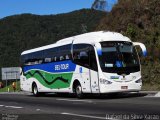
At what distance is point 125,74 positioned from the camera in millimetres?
25281

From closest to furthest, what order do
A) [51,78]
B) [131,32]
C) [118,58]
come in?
[118,58]
[51,78]
[131,32]

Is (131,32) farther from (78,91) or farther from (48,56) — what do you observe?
(78,91)

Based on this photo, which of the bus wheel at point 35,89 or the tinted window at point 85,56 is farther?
the bus wheel at point 35,89

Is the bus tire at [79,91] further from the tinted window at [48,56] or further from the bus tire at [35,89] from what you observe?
the bus tire at [35,89]

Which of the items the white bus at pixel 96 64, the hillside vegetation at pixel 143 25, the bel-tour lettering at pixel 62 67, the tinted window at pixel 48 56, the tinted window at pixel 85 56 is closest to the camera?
the white bus at pixel 96 64

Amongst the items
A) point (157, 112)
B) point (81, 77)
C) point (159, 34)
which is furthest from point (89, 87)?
point (159, 34)

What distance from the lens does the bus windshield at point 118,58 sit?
25.4 metres

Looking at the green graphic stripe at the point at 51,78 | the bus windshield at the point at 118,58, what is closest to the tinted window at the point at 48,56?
the green graphic stripe at the point at 51,78

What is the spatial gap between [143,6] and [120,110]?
24.7 m

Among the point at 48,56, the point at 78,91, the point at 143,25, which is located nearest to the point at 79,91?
the point at 78,91

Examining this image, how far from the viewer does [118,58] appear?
25562 mm

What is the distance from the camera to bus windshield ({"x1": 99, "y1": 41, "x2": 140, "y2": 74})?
25.4m

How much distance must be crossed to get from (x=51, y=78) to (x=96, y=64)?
716 centimetres

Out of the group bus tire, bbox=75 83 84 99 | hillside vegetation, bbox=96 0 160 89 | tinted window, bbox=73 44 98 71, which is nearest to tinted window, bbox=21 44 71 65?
tinted window, bbox=73 44 98 71
